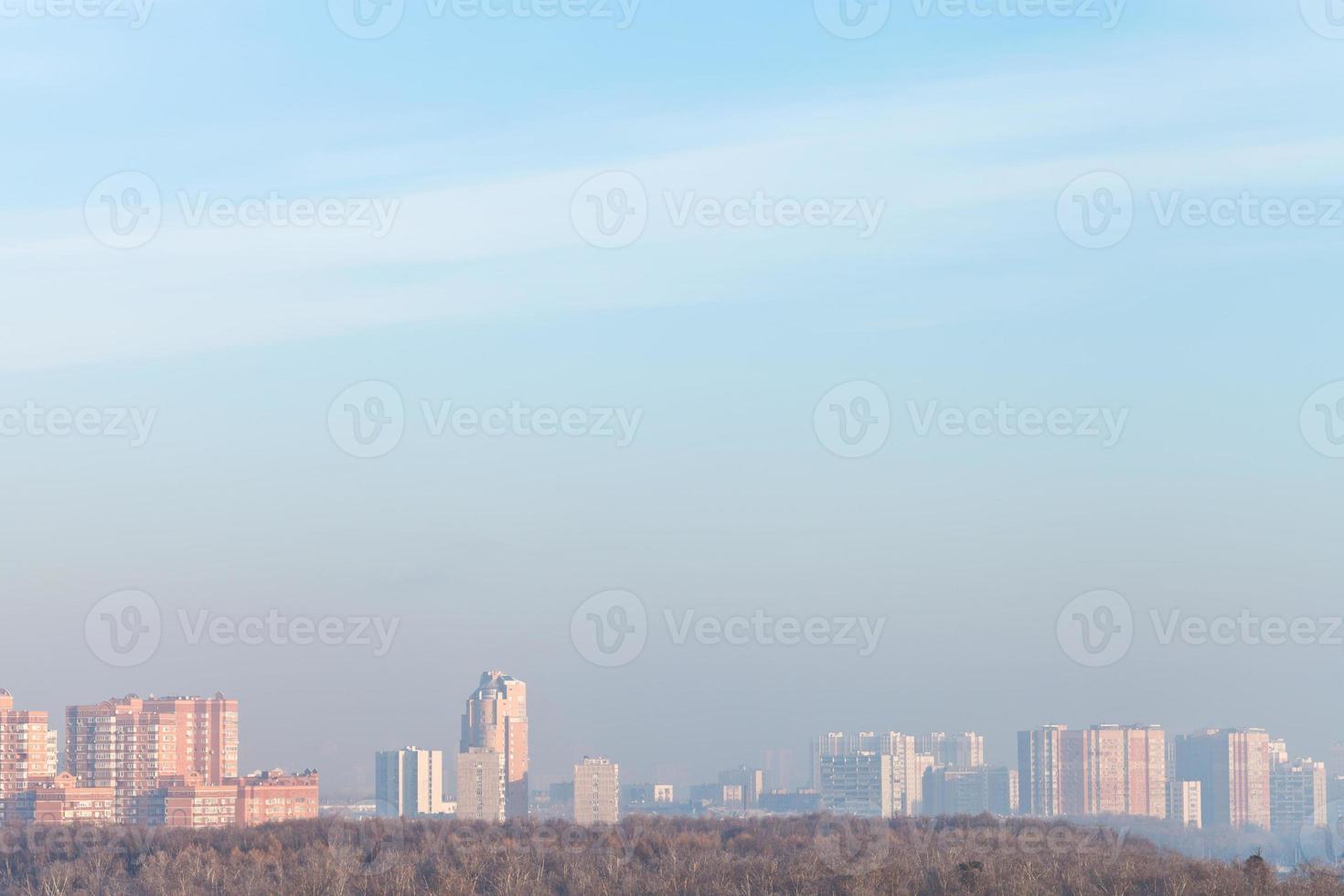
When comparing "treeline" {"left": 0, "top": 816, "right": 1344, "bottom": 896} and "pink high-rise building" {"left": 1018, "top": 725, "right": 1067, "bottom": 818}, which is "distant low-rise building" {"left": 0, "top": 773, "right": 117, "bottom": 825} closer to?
"treeline" {"left": 0, "top": 816, "right": 1344, "bottom": 896}

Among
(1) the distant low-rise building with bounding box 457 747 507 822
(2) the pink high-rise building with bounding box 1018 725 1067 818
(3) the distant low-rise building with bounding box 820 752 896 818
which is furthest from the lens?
(3) the distant low-rise building with bounding box 820 752 896 818

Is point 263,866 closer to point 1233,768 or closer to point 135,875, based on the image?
point 135,875

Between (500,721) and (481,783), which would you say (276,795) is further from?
(500,721)

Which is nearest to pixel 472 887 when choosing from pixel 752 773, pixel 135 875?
pixel 135 875

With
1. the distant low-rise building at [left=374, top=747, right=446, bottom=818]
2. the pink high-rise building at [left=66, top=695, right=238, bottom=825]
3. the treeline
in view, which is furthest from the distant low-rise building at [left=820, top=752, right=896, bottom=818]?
the treeline

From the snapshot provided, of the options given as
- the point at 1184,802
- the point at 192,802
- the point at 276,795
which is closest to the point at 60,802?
the point at 192,802

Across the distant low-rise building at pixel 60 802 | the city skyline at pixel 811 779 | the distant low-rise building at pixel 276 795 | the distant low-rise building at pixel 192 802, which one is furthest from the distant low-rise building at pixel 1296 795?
the distant low-rise building at pixel 60 802
